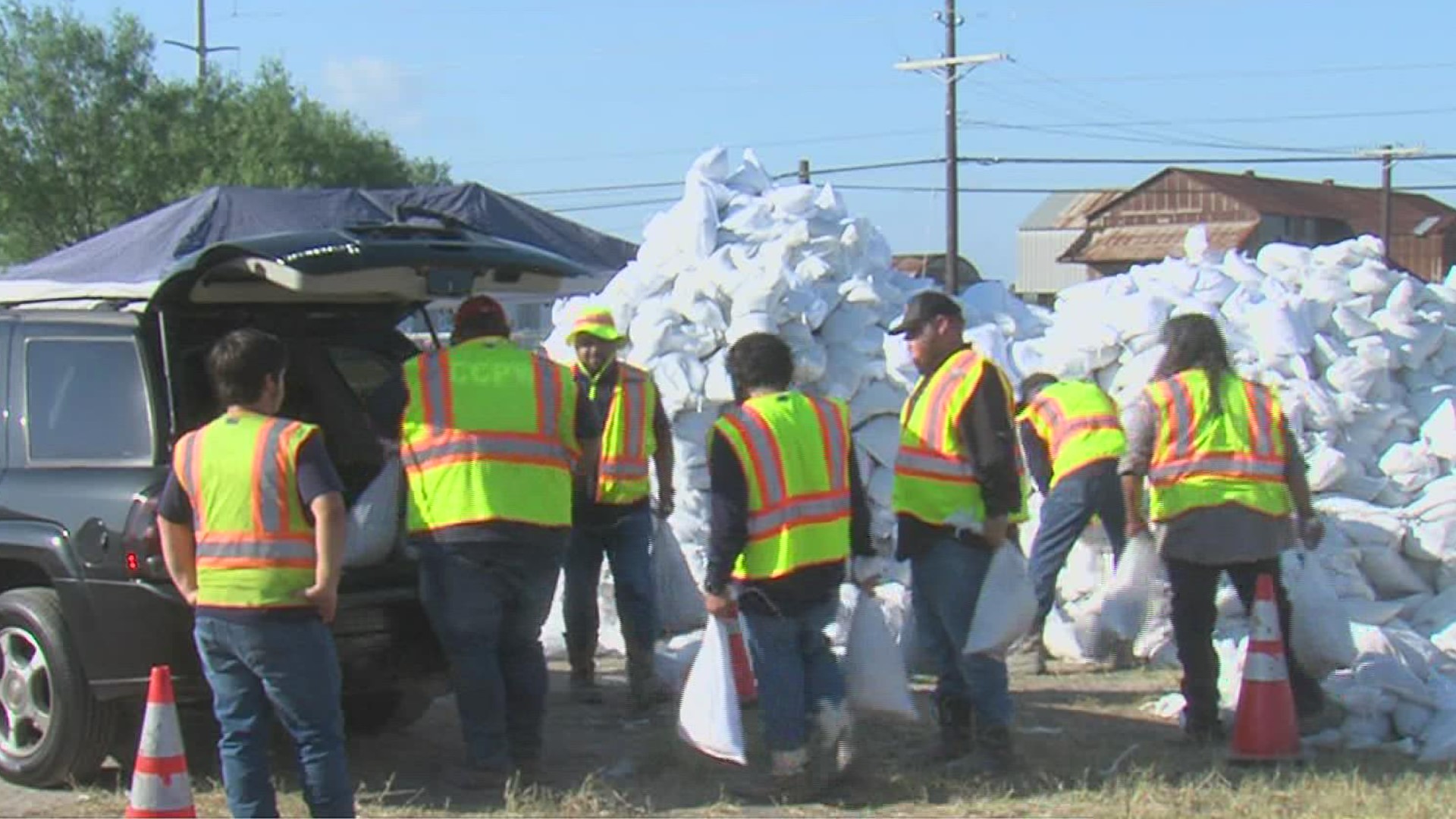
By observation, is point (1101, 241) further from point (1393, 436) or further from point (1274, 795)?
point (1274, 795)

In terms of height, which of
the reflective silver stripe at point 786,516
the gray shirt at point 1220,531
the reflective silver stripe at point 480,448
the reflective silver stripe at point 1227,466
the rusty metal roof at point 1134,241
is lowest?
the gray shirt at point 1220,531

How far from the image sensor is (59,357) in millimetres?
6375

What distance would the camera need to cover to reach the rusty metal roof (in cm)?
5728

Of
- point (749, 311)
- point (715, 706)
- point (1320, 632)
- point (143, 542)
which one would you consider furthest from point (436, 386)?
point (749, 311)

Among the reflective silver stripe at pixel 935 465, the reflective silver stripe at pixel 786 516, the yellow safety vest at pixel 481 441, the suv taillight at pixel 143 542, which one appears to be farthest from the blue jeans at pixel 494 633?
the reflective silver stripe at pixel 935 465

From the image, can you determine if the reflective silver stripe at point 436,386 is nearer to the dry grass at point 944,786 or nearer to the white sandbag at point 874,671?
the dry grass at point 944,786

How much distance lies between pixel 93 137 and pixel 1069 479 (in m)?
28.1

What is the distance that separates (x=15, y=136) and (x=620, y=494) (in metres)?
28.3

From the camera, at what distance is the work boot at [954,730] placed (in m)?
6.72

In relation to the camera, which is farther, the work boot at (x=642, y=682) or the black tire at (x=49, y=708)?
the work boot at (x=642, y=682)

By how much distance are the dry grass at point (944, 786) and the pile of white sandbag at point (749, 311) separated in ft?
8.40

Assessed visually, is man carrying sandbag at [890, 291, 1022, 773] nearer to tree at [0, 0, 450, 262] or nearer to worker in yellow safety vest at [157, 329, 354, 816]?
worker in yellow safety vest at [157, 329, 354, 816]

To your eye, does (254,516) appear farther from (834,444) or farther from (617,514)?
(617,514)

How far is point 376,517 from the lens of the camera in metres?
6.23
